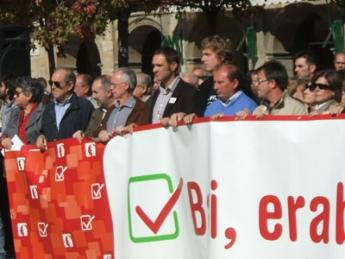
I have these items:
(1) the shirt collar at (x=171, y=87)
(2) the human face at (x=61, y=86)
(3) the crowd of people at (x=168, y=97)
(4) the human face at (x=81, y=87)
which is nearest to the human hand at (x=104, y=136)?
(3) the crowd of people at (x=168, y=97)

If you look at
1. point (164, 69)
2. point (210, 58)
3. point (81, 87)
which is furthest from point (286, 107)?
point (81, 87)

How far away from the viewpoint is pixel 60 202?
9719 mm

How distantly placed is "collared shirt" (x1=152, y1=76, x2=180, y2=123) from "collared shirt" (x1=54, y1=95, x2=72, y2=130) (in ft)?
5.30

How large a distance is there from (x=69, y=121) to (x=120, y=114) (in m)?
1.29

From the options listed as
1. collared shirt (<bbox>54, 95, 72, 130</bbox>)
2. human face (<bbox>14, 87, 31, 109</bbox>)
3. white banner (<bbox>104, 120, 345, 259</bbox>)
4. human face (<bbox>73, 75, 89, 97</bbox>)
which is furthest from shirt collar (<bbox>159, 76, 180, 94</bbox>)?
human face (<bbox>73, 75, 89, 97</bbox>)

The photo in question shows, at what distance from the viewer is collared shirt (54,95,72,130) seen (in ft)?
38.0

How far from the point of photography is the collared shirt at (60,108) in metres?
11.6

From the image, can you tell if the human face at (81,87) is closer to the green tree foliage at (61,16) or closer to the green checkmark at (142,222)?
the green checkmark at (142,222)

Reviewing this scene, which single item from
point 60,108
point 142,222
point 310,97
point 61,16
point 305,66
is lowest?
point 142,222

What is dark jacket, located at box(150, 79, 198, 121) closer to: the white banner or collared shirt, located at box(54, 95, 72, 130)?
the white banner

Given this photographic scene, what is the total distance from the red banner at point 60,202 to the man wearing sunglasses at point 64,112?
49.1 inches

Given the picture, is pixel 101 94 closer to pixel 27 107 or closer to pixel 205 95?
pixel 27 107

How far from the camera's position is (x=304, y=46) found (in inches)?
1130

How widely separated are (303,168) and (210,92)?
265 centimetres
